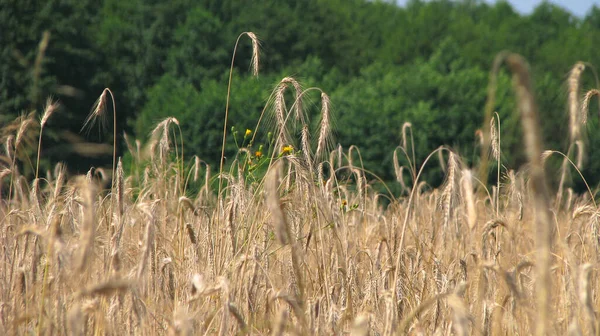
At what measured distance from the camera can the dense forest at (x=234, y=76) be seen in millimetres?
17828

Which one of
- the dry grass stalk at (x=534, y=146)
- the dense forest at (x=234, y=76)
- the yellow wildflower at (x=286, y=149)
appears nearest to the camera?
the dry grass stalk at (x=534, y=146)

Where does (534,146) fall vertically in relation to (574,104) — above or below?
above

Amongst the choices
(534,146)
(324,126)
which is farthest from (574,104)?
(534,146)

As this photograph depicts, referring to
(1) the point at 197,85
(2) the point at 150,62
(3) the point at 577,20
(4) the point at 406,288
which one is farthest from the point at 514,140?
(3) the point at 577,20

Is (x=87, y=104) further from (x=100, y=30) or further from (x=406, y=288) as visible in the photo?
(x=406, y=288)

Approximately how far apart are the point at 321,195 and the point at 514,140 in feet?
54.3

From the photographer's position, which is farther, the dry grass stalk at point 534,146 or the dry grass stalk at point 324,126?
the dry grass stalk at point 324,126

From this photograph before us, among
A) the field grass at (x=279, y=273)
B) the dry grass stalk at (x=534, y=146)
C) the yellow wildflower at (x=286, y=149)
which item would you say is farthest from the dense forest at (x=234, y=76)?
the dry grass stalk at (x=534, y=146)

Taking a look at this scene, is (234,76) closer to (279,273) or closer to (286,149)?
(279,273)

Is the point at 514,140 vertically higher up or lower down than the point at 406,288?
lower down

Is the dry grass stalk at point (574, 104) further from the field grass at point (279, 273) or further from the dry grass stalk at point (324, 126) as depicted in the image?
the dry grass stalk at point (324, 126)

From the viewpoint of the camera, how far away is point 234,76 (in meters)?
17.0

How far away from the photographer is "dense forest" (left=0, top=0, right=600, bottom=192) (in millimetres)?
17828

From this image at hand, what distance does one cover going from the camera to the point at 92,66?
2102 centimetres
